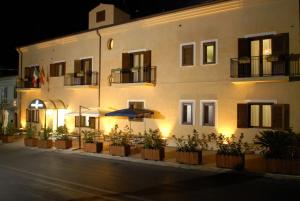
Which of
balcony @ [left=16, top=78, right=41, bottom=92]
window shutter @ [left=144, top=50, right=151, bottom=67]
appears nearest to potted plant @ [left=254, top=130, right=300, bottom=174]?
window shutter @ [left=144, top=50, right=151, bottom=67]

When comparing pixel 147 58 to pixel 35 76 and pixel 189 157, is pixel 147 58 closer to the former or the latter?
pixel 189 157

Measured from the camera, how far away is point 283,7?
1705cm

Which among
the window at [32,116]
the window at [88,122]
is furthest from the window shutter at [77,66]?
the window at [32,116]

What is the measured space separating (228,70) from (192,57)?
2518 millimetres

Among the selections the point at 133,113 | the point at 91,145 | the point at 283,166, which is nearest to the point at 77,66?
the point at 133,113

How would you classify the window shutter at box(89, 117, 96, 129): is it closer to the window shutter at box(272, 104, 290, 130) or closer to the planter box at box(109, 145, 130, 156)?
the planter box at box(109, 145, 130, 156)

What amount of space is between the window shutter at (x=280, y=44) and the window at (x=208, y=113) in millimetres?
4317

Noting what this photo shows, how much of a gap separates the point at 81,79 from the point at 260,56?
14011mm

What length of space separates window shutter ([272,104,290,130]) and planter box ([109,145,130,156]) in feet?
24.1

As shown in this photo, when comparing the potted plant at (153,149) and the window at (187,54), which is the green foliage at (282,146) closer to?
the potted plant at (153,149)

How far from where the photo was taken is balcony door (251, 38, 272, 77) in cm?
1758

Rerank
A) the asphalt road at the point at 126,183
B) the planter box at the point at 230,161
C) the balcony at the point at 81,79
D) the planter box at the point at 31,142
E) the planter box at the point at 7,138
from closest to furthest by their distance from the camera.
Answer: the asphalt road at the point at 126,183 < the planter box at the point at 230,161 < the planter box at the point at 31,142 < the planter box at the point at 7,138 < the balcony at the point at 81,79

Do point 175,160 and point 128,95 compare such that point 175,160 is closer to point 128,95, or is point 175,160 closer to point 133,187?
point 133,187

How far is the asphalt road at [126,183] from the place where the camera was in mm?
9789
